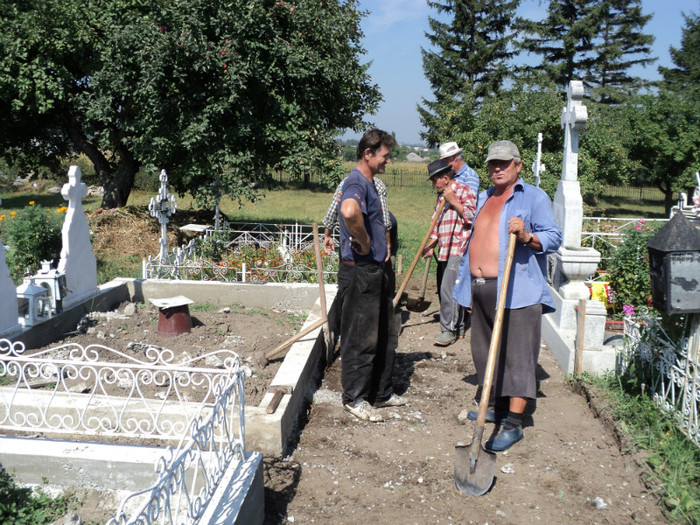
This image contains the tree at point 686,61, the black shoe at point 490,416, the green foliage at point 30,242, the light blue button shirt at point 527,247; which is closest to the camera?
the light blue button shirt at point 527,247

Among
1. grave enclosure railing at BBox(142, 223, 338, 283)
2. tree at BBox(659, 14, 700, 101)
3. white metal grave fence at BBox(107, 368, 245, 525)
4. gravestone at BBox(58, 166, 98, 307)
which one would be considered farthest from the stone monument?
tree at BBox(659, 14, 700, 101)

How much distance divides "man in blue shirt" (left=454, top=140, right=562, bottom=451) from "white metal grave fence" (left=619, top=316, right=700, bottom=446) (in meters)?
0.76

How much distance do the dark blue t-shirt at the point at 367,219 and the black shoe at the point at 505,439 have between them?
139 centimetres

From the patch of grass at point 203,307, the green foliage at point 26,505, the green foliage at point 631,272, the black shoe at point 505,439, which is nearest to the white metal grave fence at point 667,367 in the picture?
the black shoe at point 505,439

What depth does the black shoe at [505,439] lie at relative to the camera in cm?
381

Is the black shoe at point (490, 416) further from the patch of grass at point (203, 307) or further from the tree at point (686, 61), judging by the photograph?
the tree at point (686, 61)

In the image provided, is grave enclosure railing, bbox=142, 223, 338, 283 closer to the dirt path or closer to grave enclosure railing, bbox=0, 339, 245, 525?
grave enclosure railing, bbox=0, 339, 245, 525

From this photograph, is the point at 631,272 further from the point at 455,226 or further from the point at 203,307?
the point at 203,307

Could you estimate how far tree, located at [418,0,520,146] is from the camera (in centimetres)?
2892

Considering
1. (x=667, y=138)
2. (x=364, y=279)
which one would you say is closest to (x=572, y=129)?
(x=364, y=279)

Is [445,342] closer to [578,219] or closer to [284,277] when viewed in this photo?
[578,219]

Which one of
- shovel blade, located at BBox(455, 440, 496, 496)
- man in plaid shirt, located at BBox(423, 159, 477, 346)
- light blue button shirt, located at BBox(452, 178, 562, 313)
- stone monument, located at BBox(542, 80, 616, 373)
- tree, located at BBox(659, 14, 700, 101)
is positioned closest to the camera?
shovel blade, located at BBox(455, 440, 496, 496)

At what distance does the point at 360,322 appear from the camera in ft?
13.8

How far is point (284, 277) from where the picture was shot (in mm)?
7766
